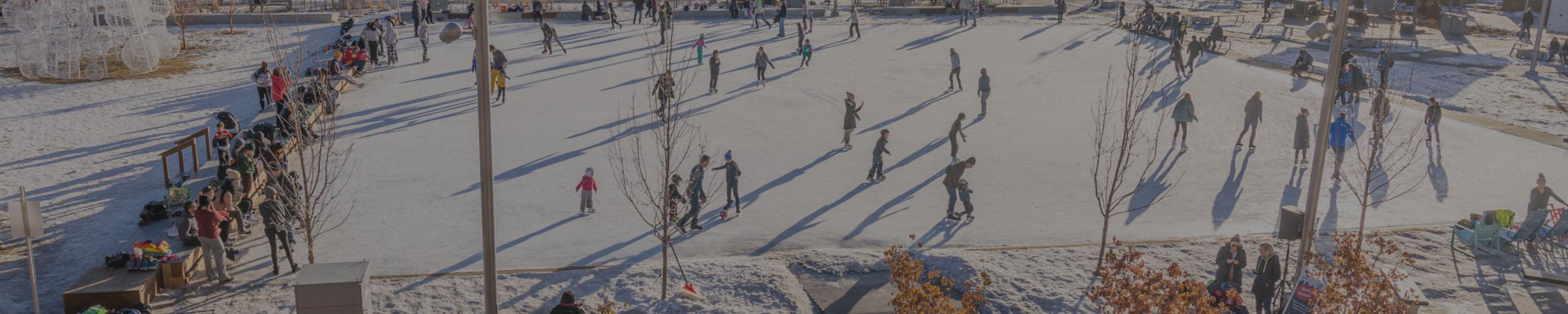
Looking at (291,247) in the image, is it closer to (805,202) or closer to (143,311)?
(143,311)

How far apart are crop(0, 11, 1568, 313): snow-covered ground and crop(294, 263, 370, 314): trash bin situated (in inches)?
39.6

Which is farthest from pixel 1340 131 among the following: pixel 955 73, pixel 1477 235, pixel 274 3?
pixel 274 3

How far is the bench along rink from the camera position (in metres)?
12.5

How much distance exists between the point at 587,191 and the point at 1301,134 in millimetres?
11623

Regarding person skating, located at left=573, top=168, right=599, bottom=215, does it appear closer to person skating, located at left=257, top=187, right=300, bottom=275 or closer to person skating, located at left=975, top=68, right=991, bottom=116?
person skating, located at left=257, top=187, right=300, bottom=275

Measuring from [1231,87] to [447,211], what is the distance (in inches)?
713

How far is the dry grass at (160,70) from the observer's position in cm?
2276

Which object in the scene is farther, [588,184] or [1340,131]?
[1340,131]

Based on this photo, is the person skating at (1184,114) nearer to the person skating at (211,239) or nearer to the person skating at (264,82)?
the person skating at (211,239)

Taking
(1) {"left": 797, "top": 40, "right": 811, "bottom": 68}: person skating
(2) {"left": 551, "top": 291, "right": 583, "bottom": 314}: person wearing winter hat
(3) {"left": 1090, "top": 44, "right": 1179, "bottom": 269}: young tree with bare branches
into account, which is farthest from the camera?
(1) {"left": 797, "top": 40, "right": 811, "bottom": 68}: person skating

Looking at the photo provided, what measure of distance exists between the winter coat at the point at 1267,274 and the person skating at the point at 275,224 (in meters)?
10.1

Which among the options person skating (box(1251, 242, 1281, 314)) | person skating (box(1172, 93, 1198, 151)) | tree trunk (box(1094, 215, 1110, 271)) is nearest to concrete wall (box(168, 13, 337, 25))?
person skating (box(1172, 93, 1198, 151))

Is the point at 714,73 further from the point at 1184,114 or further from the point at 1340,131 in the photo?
the point at 1340,131

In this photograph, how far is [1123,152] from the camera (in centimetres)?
1073
